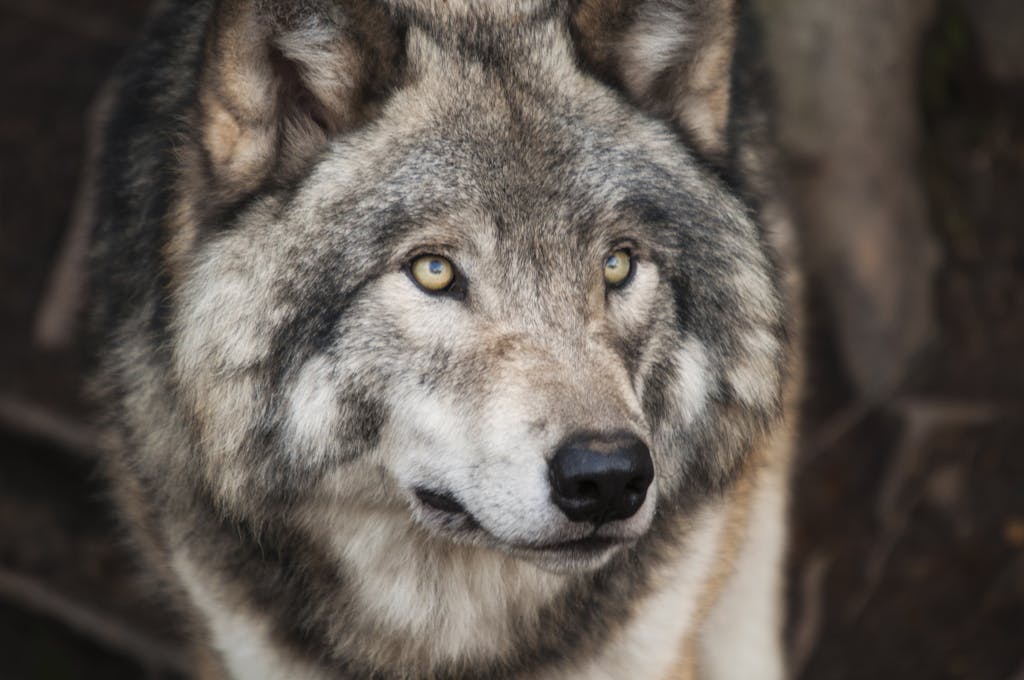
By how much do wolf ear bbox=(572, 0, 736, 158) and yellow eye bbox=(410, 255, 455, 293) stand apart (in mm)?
654

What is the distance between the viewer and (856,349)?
571cm

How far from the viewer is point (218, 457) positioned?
2914 mm

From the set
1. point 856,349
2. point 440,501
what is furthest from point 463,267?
point 856,349

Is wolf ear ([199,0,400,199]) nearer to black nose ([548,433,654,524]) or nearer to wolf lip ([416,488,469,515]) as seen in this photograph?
wolf lip ([416,488,469,515])

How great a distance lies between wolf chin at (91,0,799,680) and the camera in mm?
2607

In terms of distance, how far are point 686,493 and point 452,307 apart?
90 cm

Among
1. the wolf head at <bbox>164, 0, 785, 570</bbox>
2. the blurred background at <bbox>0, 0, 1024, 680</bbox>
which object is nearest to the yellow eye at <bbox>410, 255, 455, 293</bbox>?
the wolf head at <bbox>164, 0, 785, 570</bbox>

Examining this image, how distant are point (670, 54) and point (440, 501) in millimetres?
1203

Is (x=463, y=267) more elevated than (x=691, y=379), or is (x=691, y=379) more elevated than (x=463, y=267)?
(x=463, y=267)

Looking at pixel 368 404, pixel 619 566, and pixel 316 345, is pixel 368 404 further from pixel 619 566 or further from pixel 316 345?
pixel 619 566

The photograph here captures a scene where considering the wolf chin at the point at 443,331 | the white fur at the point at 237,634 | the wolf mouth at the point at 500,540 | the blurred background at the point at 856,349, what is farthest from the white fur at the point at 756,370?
the blurred background at the point at 856,349

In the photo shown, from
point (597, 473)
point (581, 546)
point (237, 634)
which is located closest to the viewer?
point (597, 473)

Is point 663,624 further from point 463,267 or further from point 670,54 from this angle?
point 670,54

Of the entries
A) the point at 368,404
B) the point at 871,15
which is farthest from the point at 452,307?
the point at 871,15
